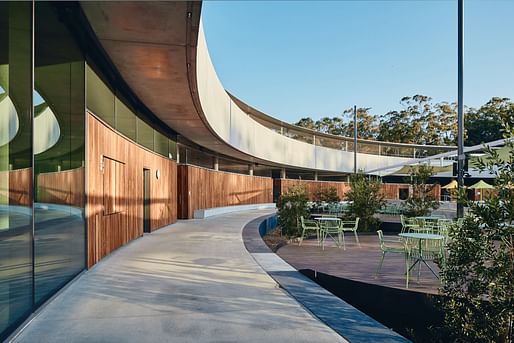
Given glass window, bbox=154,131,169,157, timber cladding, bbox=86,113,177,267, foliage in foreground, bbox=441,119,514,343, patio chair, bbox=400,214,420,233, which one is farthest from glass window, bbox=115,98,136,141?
patio chair, bbox=400,214,420,233

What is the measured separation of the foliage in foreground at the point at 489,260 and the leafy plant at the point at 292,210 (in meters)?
7.80

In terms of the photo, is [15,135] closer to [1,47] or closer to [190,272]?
[1,47]

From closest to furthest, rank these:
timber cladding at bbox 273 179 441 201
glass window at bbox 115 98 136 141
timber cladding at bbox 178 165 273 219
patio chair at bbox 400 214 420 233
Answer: glass window at bbox 115 98 136 141 → patio chair at bbox 400 214 420 233 → timber cladding at bbox 178 165 273 219 → timber cladding at bbox 273 179 441 201

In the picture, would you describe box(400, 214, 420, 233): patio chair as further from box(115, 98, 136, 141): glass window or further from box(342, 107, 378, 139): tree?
box(342, 107, 378, 139): tree

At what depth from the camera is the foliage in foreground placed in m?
2.87

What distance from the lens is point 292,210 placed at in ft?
37.6

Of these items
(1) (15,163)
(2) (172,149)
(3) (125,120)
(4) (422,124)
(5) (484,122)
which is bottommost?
(1) (15,163)

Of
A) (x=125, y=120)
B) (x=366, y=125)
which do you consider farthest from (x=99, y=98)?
(x=366, y=125)

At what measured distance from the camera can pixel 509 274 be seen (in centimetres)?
285

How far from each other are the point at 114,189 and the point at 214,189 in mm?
10614

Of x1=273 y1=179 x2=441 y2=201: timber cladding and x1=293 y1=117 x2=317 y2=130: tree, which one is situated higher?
x1=293 y1=117 x2=317 y2=130: tree

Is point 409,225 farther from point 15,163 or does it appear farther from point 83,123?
point 15,163

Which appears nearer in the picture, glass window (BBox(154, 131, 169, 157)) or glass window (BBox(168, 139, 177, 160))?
glass window (BBox(154, 131, 169, 157))

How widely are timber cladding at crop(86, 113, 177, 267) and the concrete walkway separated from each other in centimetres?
70
